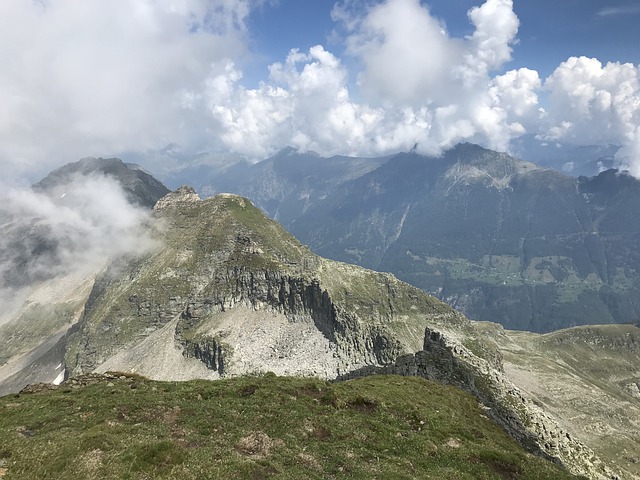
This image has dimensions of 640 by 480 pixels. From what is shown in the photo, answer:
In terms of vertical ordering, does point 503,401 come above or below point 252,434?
above

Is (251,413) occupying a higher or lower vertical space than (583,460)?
higher

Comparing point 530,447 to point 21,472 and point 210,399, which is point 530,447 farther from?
point 21,472

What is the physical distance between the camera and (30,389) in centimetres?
5744

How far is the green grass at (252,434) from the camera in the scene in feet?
98.0

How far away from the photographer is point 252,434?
40656 millimetres

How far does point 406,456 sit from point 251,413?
17631mm

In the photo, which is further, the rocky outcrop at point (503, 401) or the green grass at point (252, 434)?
the rocky outcrop at point (503, 401)

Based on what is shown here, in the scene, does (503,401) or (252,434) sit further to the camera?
(503,401)

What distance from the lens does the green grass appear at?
29.9m

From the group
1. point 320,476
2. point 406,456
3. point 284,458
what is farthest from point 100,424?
point 406,456

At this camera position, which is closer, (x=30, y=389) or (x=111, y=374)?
→ (x=30, y=389)

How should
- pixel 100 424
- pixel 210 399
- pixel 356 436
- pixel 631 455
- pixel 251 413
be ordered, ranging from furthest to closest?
pixel 631 455
pixel 210 399
pixel 251 413
pixel 356 436
pixel 100 424

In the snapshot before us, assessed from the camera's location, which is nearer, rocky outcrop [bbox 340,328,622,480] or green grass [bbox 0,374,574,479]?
green grass [bbox 0,374,574,479]

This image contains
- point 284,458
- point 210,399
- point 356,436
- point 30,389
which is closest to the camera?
point 284,458
